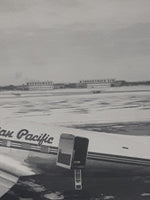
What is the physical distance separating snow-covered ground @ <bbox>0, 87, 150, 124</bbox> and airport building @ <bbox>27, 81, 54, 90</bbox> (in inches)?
4.0

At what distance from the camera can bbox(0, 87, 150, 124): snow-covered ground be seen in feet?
27.2

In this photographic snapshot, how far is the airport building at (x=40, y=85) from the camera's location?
328 inches

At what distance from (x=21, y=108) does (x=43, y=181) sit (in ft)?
5.40

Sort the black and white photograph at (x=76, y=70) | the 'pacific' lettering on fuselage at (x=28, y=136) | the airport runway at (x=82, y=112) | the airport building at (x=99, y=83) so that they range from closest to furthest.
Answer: the 'pacific' lettering on fuselage at (x=28, y=136)
the airport runway at (x=82, y=112)
the black and white photograph at (x=76, y=70)
the airport building at (x=99, y=83)

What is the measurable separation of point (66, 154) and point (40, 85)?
7.59 ft

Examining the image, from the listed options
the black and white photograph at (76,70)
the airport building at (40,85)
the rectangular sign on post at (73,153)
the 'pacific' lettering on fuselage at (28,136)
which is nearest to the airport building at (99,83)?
the black and white photograph at (76,70)

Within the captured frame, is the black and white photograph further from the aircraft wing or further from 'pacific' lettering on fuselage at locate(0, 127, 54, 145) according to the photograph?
the aircraft wing

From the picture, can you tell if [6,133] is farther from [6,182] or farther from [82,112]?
[82,112]

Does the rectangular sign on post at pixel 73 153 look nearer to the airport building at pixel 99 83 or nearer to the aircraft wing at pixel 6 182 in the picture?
the aircraft wing at pixel 6 182

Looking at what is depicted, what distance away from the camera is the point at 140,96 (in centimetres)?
861

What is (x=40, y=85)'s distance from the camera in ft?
27.4

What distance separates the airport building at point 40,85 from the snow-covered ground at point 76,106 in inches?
4.0

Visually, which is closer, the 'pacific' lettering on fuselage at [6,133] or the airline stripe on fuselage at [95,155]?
the airline stripe on fuselage at [95,155]

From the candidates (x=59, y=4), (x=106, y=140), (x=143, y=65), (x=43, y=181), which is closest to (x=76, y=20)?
(x=59, y=4)
